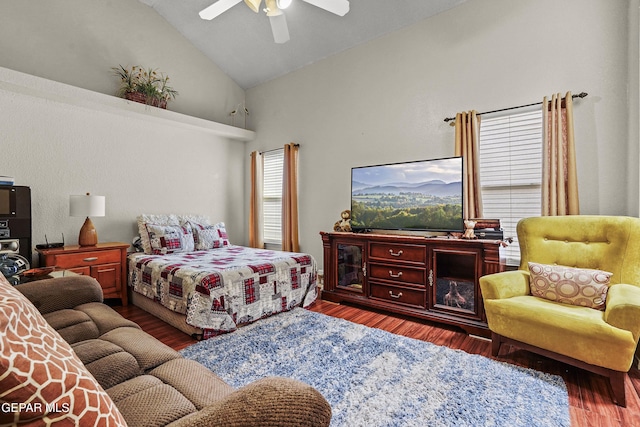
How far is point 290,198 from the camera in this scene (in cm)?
454

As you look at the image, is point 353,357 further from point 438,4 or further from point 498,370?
point 438,4

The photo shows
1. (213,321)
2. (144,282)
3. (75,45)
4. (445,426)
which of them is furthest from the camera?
(75,45)

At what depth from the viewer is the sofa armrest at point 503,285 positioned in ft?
7.28

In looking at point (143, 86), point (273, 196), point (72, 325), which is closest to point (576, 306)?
point (72, 325)

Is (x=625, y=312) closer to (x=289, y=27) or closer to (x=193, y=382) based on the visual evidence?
(x=193, y=382)

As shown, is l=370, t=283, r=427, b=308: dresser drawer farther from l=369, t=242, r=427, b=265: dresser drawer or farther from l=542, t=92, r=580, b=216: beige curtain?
l=542, t=92, r=580, b=216: beige curtain

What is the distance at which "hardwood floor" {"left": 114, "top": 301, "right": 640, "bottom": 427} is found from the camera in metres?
1.62

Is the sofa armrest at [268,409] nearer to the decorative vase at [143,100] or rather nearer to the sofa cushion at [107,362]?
the sofa cushion at [107,362]

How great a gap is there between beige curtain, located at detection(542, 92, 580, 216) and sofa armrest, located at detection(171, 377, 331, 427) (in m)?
2.76

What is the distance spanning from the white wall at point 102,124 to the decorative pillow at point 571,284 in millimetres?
4265

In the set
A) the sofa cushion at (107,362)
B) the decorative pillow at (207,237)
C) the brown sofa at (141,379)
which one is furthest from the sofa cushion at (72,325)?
the decorative pillow at (207,237)

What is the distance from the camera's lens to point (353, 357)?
2.20 meters

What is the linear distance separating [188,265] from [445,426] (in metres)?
2.38

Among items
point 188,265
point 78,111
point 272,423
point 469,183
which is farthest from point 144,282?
point 469,183
